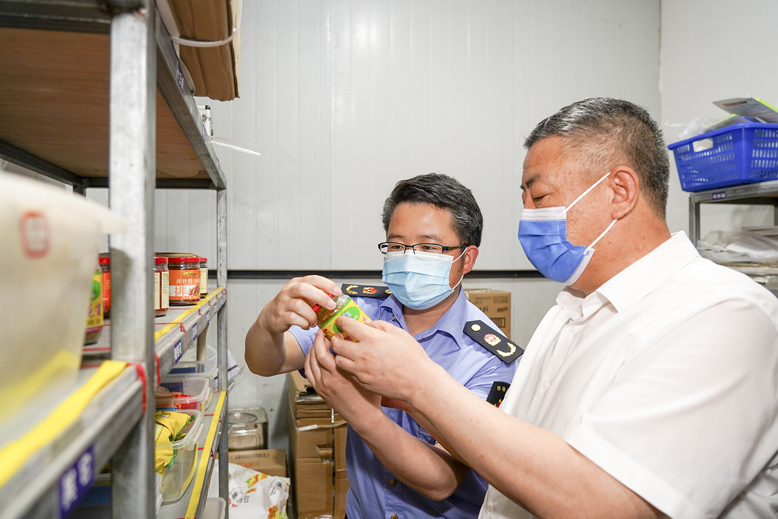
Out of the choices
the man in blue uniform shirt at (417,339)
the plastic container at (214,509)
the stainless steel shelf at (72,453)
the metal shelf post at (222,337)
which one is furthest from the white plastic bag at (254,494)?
the stainless steel shelf at (72,453)

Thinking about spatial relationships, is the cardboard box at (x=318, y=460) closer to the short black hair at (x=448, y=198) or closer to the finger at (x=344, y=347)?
the short black hair at (x=448, y=198)

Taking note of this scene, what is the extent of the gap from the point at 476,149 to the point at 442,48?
0.84 m

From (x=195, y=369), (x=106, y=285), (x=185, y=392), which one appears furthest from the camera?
(x=195, y=369)

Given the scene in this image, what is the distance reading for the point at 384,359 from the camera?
39.1 inches

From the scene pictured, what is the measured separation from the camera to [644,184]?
3.71ft

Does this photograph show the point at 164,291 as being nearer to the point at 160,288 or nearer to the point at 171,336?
the point at 160,288

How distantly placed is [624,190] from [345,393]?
2.93 feet

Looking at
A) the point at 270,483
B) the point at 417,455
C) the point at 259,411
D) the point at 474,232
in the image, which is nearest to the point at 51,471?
the point at 417,455

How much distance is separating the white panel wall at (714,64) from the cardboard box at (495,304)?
166 cm

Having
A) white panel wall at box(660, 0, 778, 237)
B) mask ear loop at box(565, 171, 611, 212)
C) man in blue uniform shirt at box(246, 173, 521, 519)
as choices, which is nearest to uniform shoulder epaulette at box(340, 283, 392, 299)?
man in blue uniform shirt at box(246, 173, 521, 519)

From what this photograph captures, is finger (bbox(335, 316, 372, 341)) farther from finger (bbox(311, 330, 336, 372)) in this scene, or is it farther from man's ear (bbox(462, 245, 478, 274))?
man's ear (bbox(462, 245, 478, 274))

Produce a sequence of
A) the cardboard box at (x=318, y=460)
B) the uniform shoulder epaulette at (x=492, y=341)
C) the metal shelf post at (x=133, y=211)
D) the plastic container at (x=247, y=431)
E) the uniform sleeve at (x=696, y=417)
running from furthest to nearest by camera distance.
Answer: the plastic container at (x=247, y=431) → the cardboard box at (x=318, y=460) → the uniform shoulder epaulette at (x=492, y=341) → the uniform sleeve at (x=696, y=417) → the metal shelf post at (x=133, y=211)

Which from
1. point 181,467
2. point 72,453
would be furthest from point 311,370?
point 72,453

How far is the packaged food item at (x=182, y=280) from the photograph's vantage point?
54.1 inches
